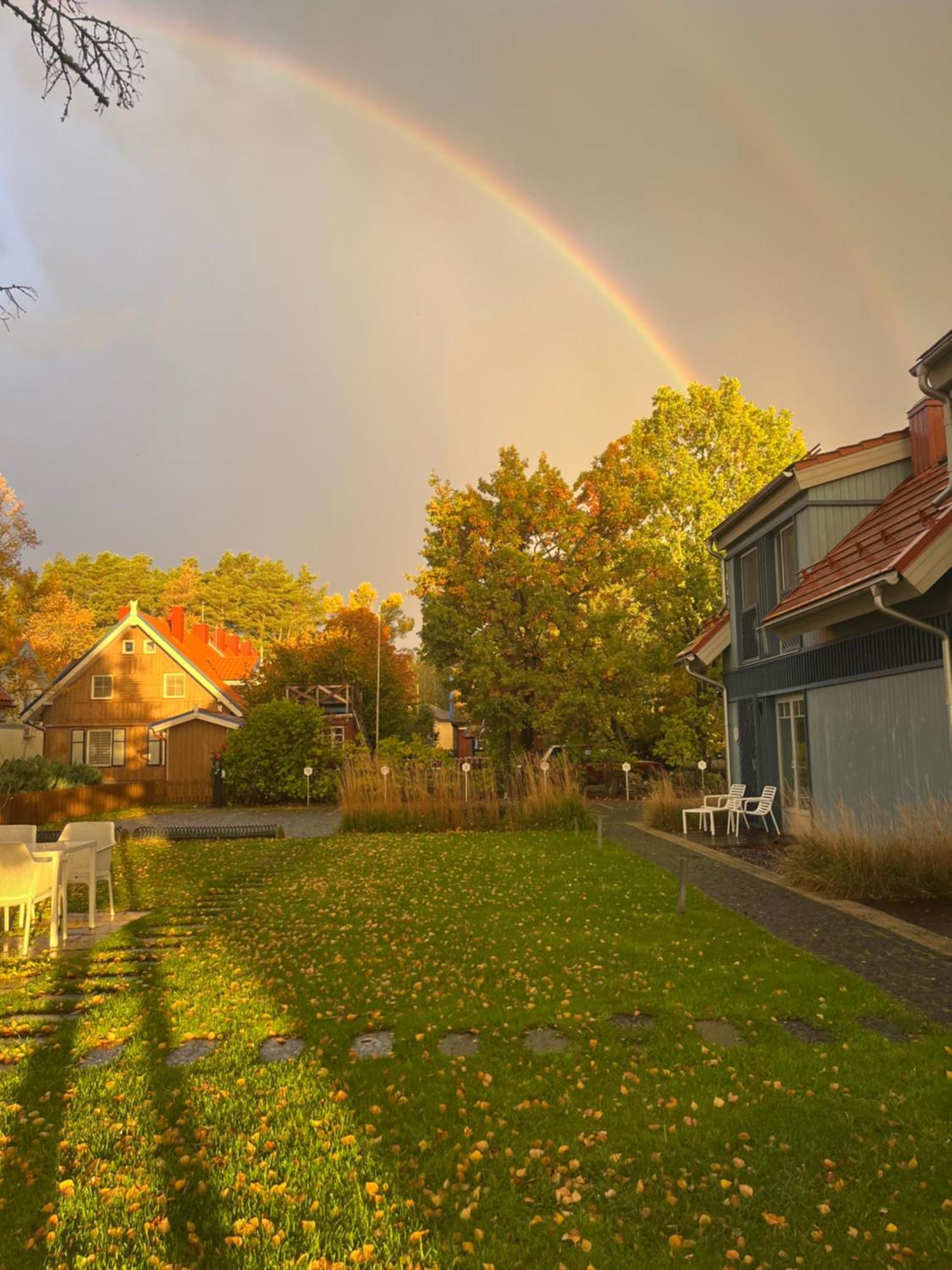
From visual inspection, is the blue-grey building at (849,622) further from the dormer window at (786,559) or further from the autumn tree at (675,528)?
the autumn tree at (675,528)

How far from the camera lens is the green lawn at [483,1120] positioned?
9.43 feet

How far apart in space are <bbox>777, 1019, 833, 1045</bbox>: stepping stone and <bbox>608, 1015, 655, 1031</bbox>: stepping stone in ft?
2.37

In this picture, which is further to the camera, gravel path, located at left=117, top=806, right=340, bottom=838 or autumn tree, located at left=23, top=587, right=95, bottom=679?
autumn tree, located at left=23, top=587, right=95, bottom=679

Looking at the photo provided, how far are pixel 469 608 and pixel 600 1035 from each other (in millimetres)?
22827

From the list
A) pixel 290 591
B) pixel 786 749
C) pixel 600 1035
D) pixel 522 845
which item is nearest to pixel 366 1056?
pixel 600 1035

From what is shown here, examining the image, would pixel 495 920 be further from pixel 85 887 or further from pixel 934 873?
pixel 85 887

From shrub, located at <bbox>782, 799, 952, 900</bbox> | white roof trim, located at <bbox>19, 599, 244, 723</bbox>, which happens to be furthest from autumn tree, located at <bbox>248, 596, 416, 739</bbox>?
shrub, located at <bbox>782, 799, 952, 900</bbox>

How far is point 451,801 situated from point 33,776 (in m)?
12.9

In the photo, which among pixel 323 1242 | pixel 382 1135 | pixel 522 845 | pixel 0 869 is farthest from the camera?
pixel 522 845

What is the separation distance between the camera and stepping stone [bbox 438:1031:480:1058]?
455 centimetres

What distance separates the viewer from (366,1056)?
14.9ft

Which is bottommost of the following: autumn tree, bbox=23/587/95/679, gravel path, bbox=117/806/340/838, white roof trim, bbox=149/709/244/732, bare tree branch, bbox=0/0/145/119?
gravel path, bbox=117/806/340/838

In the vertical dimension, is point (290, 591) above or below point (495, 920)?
above

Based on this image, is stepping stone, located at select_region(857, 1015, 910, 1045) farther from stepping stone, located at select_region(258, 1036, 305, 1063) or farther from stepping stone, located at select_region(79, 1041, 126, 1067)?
stepping stone, located at select_region(79, 1041, 126, 1067)
